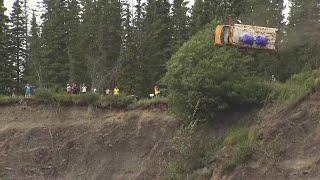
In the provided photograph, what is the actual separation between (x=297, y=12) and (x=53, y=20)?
26.0 m

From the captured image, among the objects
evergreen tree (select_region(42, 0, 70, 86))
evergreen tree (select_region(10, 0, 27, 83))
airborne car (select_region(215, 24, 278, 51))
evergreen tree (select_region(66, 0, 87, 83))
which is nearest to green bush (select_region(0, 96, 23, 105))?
airborne car (select_region(215, 24, 278, 51))

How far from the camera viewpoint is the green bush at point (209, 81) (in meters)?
25.6

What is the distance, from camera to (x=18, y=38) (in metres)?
59.2

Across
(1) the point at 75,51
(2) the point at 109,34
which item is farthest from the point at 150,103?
(1) the point at 75,51

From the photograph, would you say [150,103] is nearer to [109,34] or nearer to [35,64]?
[109,34]

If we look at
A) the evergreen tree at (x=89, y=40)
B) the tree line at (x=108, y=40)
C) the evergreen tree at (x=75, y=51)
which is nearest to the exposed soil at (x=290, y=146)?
the tree line at (x=108, y=40)

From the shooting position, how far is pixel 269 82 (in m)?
27.2

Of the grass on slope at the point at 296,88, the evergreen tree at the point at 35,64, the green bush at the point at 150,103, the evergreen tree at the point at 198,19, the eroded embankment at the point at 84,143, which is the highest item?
the evergreen tree at the point at 198,19

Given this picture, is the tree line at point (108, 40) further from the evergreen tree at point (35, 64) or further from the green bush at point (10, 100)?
the green bush at point (10, 100)

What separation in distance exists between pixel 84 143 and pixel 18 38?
3231cm

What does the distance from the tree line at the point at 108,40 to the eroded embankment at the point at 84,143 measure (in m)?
14.1

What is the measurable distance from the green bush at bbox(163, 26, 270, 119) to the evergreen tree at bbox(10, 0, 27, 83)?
3206 centimetres

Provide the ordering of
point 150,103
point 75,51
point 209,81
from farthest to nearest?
point 75,51 < point 150,103 < point 209,81

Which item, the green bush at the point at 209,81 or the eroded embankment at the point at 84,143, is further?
the eroded embankment at the point at 84,143
